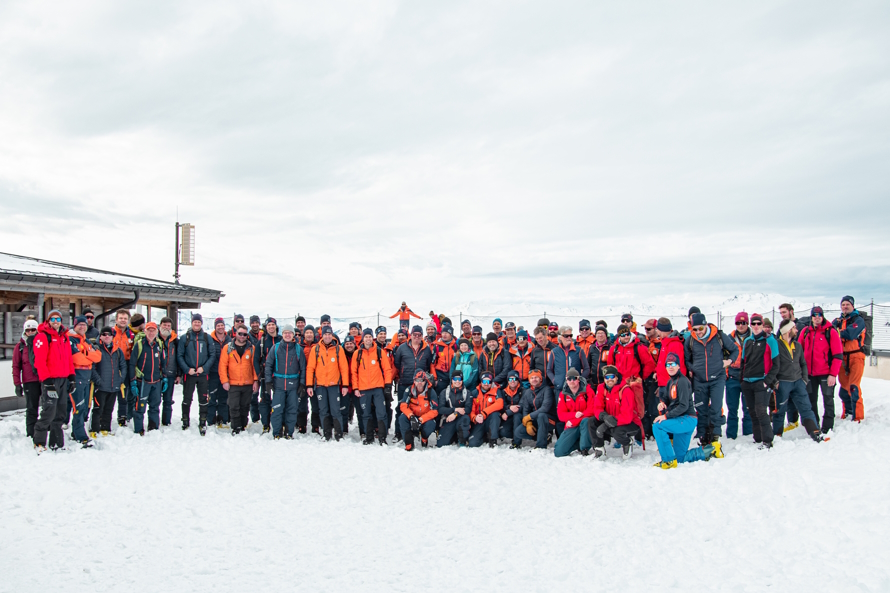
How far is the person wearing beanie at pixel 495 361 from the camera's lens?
26.5 ft

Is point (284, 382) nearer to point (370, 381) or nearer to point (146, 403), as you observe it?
point (370, 381)

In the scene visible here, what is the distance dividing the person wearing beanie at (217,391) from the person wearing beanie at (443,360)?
3.30 meters

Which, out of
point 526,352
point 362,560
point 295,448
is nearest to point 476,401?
point 526,352

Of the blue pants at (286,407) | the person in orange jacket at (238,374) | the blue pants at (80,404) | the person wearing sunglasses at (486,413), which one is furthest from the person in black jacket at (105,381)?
the person wearing sunglasses at (486,413)

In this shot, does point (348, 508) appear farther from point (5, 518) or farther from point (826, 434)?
point (826, 434)

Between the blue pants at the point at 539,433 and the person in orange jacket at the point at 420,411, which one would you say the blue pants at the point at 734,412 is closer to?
the blue pants at the point at 539,433

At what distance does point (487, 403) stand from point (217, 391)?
4.39 metres

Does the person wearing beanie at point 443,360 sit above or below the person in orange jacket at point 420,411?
above

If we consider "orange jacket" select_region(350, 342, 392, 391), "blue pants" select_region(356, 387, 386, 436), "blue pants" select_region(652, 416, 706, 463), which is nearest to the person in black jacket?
"orange jacket" select_region(350, 342, 392, 391)

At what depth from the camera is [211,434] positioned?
7.87 m

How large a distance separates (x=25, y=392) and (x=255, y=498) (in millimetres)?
4017

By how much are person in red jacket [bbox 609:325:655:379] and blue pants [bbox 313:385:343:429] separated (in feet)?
13.3

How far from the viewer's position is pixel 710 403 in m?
6.78

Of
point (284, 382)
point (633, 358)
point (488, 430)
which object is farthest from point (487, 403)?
point (284, 382)
